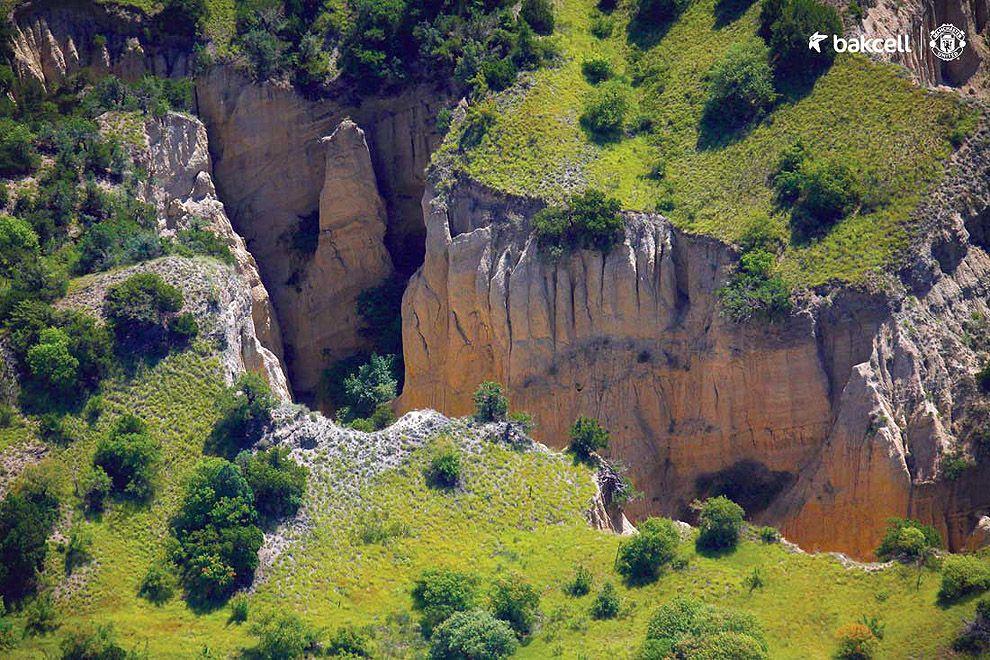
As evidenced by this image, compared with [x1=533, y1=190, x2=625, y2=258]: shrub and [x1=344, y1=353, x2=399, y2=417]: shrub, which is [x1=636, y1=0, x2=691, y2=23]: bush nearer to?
[x1=533, y1=190, x2=625, y2=258]: shrub

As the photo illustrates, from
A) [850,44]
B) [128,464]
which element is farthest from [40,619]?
[850,44]

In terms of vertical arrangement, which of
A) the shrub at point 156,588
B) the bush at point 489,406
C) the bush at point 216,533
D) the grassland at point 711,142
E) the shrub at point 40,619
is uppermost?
the grassland at point 711,142

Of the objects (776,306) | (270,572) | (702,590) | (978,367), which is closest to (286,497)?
(270,572)

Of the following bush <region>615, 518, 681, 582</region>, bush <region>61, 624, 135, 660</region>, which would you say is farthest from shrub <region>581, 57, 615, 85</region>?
bush <region>61, 624, 135, 660</region>

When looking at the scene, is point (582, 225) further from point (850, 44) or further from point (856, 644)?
point (856, 644)

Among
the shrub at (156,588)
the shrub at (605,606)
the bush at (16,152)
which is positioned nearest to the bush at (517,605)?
the shrub at (605,606)

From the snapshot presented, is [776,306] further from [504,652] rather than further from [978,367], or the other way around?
[504,652]

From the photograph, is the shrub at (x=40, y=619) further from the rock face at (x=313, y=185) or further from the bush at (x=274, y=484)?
the rock face at (x=313, y=185)
